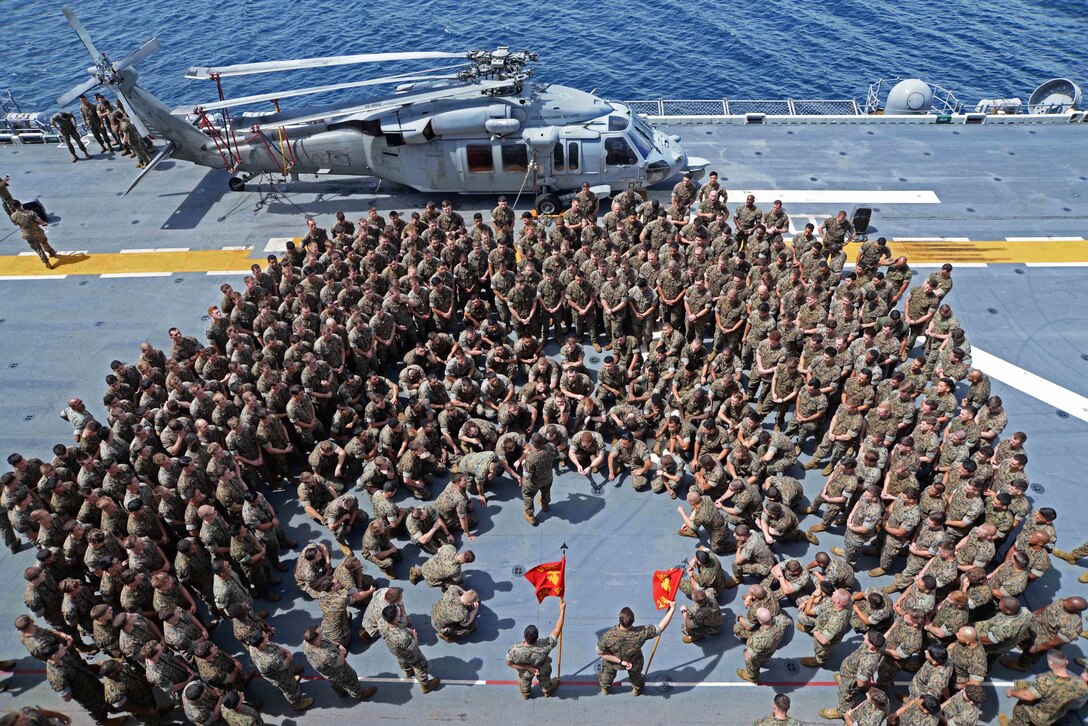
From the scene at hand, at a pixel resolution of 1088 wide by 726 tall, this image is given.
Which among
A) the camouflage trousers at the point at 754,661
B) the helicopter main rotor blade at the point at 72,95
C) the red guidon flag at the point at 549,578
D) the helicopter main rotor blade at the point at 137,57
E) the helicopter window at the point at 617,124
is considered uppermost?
the helicopter main rotor blade at the point at 137,57

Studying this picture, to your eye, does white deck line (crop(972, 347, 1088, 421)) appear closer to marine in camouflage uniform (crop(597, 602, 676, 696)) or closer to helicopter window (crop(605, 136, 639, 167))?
helicopter window (crop(605, 136, 639, 167))

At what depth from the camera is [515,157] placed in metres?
19.4

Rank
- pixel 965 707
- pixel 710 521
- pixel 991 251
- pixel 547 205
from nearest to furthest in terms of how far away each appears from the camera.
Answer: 1. pixel 965 707
2. pixel 710 521
3. pixel 991 251
4. pixel 547 205

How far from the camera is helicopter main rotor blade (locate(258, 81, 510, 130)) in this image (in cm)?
1912

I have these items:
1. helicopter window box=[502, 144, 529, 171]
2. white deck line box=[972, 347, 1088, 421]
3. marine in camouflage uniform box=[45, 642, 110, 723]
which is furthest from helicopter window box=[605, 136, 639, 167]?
marine in camouflage uniform box=[45, 642, 110, 723]

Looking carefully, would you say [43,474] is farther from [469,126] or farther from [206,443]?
[469,126]

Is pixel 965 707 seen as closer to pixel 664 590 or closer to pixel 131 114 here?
pixel 664 590

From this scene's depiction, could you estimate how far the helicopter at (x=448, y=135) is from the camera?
1912cm

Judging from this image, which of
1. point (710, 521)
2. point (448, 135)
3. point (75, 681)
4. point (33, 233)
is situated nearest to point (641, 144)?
point (448, 135)

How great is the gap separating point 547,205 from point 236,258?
8.26 m

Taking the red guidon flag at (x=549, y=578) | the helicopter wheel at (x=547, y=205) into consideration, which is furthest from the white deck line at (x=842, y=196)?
the red guidon flag at (x=549, y=578)

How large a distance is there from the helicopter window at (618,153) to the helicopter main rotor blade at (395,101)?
312 centimetres

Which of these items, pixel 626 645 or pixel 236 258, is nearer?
pixel 626 645

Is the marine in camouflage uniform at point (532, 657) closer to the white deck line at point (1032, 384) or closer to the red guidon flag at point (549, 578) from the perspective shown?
the red guidon flag at point (549, 578)
